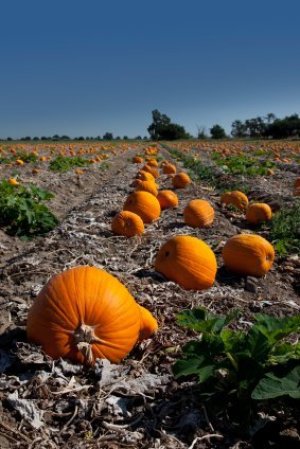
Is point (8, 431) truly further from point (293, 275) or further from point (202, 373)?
point (293, 275)

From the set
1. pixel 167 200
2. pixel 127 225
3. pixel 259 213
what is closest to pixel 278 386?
pixel 127 225

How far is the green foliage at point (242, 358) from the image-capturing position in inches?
104

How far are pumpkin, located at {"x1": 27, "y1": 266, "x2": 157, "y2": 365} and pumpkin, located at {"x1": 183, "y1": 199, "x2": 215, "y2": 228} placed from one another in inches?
162

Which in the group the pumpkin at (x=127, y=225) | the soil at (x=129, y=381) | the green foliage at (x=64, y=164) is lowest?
the soil at (x=129, y=381)

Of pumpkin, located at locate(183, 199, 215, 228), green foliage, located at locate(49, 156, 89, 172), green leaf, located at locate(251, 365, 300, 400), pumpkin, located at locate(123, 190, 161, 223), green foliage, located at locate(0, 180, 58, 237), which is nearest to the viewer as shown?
green leaf, located at locate(251, 365, 300, 400)

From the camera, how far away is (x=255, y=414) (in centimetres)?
278

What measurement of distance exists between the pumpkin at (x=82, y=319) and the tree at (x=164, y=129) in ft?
248

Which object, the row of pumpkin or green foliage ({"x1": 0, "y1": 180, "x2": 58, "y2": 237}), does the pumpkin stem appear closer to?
the row of pumpkin

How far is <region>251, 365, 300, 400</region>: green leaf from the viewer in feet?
7.86

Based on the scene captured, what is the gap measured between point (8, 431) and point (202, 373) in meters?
1.13

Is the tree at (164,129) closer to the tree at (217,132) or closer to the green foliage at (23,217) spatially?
the tree at (217,132)

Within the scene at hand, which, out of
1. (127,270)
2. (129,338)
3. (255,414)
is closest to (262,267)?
(127,270)

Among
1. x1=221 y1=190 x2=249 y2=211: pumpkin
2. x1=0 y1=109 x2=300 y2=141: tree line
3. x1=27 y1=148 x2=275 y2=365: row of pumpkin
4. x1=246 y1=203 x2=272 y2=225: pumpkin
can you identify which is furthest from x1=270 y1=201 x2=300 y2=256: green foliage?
x1=0 y1=109 x2=300 y2=141: tree line

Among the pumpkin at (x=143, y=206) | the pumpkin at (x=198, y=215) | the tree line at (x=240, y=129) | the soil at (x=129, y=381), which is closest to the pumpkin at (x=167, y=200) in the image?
the pumpkin at (x=143, y=206)
